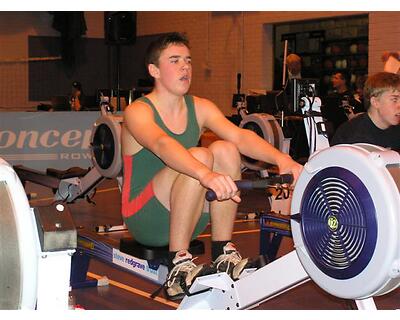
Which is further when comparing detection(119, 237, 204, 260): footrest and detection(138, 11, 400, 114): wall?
detection(138, 11, 400, 114): wall

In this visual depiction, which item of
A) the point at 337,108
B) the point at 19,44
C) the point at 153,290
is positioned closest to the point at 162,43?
the point at 153,290

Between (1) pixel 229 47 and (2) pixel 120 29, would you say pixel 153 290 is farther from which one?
(1) pixel 229 47

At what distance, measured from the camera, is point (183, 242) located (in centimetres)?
284

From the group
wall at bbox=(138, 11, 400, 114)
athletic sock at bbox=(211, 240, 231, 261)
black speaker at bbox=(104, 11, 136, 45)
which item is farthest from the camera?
wall at bbox=(138, 11, 400, 114)

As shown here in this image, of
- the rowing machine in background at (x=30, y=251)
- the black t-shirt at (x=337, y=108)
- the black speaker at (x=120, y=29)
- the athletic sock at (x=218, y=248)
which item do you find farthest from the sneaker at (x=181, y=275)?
the black t-shirt at (x=337, y=108)

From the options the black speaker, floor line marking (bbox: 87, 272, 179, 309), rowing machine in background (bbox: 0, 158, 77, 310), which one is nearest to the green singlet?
floor line marking (bbox: 87, 272, 179, 309)

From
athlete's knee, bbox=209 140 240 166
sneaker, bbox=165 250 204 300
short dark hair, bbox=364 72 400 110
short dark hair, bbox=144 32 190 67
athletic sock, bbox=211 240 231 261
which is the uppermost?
short dark hair, bbox=144 32 190 67

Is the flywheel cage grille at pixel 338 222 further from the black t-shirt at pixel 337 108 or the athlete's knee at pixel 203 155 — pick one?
the black t-shirt at pixel 337 108

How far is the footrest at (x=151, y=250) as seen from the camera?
299 centimetres

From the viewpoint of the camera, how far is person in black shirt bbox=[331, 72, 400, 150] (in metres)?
3.47

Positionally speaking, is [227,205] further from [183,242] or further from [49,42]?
[49,42]

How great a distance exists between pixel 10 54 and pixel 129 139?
11030 mm

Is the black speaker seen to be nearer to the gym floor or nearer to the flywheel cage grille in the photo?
the gym floor

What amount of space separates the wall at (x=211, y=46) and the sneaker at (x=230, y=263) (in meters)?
8.52
